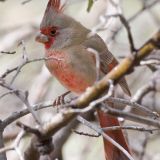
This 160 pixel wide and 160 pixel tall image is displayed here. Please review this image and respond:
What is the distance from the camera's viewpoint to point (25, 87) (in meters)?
4.54

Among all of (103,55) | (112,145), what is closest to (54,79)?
(103,55)

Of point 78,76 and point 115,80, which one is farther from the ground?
point 115,80

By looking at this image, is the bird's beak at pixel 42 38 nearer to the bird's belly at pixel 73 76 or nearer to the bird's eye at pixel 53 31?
the bird's eye at pixel 53 31

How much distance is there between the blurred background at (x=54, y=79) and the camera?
3793mm

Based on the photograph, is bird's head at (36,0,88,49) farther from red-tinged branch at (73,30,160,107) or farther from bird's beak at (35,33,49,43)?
red-tinged branch at (73,30,160,107)

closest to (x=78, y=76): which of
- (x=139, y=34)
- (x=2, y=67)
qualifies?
(x=2, y=67)

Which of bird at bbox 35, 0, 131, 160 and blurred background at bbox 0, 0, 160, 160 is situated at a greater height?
bird at bbox 35, 0, 131, 160

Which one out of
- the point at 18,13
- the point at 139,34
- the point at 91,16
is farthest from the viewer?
the point at 18,13

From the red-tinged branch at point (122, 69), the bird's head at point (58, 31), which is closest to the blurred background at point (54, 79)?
the bird's head at point (58, 31)

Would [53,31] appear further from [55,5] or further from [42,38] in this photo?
Result: [55,5]

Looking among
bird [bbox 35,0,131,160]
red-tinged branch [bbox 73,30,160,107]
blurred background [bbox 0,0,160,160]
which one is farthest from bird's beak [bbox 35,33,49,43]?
red-tinged branch [bbox 73,30,160,107]

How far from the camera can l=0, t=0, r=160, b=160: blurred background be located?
3793 mm

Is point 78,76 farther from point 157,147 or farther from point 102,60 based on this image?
point 157,147

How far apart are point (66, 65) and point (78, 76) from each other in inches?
3.7
